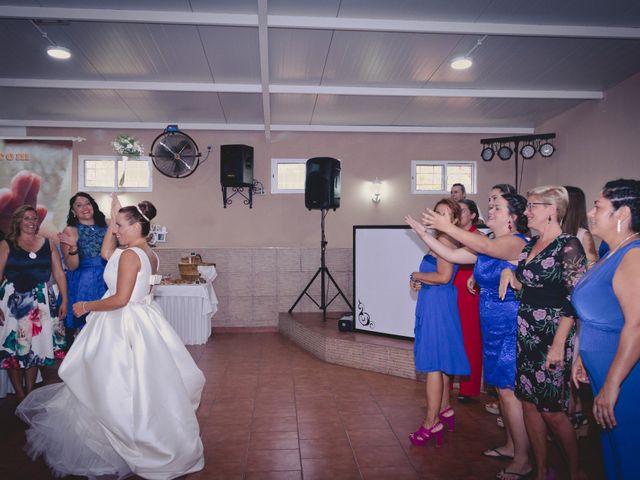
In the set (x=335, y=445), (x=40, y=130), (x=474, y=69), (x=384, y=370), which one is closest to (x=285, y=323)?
(x=384, y=370)

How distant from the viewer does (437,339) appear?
9.68ft

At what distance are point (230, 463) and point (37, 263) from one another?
221 centimetres

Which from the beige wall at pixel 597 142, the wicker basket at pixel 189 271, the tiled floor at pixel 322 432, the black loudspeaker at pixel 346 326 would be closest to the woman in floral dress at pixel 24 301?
the tiled floor at pixel 322 432

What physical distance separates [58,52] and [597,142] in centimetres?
696

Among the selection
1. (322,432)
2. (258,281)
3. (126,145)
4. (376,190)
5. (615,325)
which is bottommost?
(322,432)

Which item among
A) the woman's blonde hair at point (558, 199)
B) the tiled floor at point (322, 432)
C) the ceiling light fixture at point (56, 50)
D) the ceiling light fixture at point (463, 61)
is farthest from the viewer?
the ceiling light fixture at point (463, 61)

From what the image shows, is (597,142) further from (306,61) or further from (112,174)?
(112,174)

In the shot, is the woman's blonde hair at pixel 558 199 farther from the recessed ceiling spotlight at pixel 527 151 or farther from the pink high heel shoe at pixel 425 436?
the recessed ceiling spotlight at pixel 527 151

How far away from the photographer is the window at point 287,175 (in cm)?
770

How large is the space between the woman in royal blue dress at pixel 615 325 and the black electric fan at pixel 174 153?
21.3ft

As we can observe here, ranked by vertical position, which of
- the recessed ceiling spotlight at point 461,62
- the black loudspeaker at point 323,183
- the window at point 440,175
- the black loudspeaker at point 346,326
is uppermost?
the recessed ceiling spotlight at point 461,62

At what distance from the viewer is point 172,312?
19.8ft

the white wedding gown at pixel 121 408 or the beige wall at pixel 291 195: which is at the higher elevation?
the beige wall at pixel 291 195

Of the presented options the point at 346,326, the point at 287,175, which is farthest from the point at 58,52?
the point at 346,326
